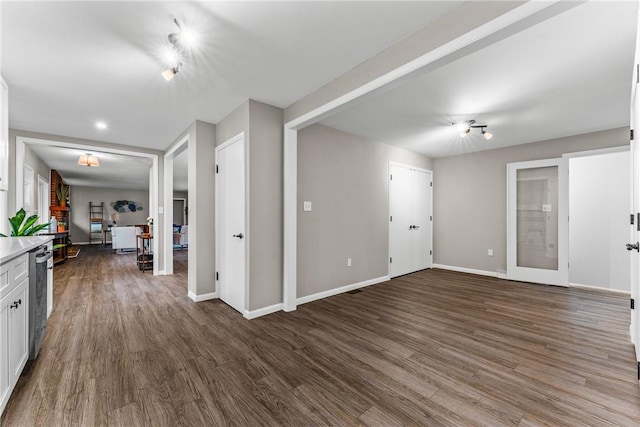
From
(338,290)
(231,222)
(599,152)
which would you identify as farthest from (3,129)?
(599,152)

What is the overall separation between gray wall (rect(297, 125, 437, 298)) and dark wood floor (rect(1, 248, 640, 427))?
0.53m

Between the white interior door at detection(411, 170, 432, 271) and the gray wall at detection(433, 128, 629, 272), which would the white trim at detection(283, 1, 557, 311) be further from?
the gray wall at detection(433, 128, 629, 272)

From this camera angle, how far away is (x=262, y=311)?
3039mm

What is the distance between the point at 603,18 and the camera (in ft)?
5.77

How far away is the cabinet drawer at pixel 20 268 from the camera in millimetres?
1698

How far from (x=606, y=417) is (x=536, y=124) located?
3571 millimetres

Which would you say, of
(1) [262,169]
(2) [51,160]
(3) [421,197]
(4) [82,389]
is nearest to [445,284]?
(3) [421,197]

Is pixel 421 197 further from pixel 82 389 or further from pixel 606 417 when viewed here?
pixel 82 389

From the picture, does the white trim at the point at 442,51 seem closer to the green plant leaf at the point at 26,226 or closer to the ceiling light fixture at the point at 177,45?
the ceiling light fixture at the point at 177,45

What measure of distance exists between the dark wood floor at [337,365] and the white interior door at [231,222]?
278 millimetres

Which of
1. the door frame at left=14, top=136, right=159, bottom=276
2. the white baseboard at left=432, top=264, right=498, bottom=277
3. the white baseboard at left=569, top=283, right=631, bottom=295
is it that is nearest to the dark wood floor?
the white baseboard at left=569, top=283, right=631, bottom=295

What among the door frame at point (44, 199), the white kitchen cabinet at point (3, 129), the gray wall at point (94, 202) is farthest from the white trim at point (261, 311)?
the gray wall at point (94, 202)

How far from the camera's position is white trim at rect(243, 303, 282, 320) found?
2957 millimetres

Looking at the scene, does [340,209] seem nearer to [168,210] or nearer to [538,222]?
[168,210]
